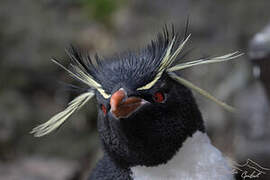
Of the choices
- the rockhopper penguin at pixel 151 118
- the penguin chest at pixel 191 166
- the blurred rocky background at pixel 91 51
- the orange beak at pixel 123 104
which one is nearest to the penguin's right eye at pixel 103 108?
the rockhopper penguin at pixel 151 118

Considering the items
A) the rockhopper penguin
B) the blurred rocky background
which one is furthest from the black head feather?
the blurred rocky background

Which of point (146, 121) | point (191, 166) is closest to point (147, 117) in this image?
point (146, 121)

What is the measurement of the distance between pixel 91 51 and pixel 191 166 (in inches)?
169

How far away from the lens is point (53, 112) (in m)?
5.36

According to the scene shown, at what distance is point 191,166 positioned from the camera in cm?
202

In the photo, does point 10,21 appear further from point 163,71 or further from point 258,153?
point 163,71

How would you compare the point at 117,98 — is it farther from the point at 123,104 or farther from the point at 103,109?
the point at 103,109

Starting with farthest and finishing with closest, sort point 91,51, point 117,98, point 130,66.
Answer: point 91,51, point 130,66, point 117,98

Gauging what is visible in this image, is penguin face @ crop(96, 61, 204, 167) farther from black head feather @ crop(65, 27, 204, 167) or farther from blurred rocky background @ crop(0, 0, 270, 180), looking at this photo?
blurred rocky background @ crop(0, 0, 270, 180)

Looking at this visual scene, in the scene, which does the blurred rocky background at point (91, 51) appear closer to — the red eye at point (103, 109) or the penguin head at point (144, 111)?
the penguin head at point (144, 111)

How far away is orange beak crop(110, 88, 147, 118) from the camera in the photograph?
5.72 ft

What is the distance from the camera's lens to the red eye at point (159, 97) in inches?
74.8

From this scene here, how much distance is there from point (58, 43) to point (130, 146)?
404 centimetres

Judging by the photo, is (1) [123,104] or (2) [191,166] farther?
(2) [191,166]
